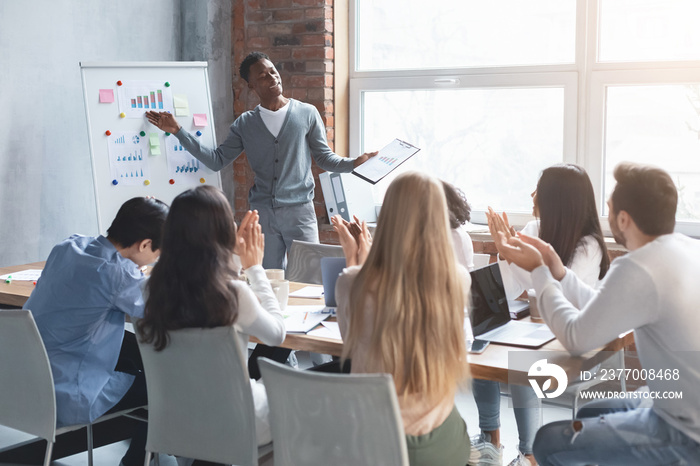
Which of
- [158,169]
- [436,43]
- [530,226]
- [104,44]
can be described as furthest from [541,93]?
[104,44]

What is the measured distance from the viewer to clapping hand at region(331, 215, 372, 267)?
247 cm

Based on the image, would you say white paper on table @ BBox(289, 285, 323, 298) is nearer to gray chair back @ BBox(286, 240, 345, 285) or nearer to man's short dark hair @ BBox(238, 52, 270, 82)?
gray chair back @ BBox(286, 240, 345, 285)

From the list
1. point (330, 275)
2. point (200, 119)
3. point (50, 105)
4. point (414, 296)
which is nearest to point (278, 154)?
point (200, 119)

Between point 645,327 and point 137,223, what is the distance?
1595 millimetres

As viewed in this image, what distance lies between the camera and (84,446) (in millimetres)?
3156

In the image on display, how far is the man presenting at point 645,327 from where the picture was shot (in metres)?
1.85

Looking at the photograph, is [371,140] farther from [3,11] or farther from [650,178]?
[650,178]

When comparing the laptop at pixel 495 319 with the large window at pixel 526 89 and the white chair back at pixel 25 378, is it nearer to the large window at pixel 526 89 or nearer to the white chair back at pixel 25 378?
the white chair back at pixel 25 378

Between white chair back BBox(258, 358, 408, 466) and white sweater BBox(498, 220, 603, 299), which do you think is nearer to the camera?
white chair back BBox(258, 358, 408, 466)

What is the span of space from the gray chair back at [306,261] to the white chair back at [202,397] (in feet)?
4.76

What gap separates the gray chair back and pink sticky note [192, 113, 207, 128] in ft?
3.84

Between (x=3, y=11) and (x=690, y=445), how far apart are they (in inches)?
142

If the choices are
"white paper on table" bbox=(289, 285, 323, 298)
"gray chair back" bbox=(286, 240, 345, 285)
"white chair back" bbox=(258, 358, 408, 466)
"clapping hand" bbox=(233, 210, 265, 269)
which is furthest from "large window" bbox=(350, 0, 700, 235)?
"white chair back" bbox=(258, 358, 408, 466)

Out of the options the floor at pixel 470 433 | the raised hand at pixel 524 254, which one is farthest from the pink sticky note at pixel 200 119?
the raised hand at pixel 524 254
